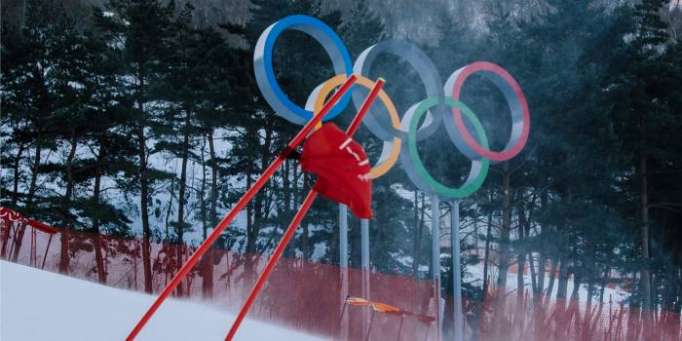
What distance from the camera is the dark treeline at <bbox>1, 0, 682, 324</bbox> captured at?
14430mm

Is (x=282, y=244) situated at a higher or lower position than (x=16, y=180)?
lower

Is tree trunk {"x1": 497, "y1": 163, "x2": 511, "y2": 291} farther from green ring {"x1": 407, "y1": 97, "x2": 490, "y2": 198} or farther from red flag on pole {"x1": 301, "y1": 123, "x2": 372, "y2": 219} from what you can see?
red flag on pole {"x1": 301, "y1": 123, "x2": 372, "y2": 219}

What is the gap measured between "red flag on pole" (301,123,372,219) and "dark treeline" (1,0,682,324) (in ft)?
42.4

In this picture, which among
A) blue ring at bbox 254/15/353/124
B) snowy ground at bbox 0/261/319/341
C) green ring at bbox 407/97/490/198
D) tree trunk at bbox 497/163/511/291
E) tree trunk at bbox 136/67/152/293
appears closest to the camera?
snowy ground at bbox 0/261/319/341

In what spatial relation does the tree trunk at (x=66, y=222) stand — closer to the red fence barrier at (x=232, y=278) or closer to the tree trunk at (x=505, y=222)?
the red fence barrier at (x=232, y=278)

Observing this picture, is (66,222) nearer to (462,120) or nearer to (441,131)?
(441,131)

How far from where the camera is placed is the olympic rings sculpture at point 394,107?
510 centimetres

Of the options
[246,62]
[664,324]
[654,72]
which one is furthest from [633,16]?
[246,62]

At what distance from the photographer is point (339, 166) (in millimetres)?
1990

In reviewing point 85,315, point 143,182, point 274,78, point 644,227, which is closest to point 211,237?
point 85,315

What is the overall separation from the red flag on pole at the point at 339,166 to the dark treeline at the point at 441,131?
12.9 m

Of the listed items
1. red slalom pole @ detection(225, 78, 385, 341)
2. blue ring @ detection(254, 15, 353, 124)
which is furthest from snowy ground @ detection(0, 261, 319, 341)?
blue ring @ detection(254, 15, 353, 124)

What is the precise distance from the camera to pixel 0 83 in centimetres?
1697

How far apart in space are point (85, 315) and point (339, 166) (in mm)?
1722
